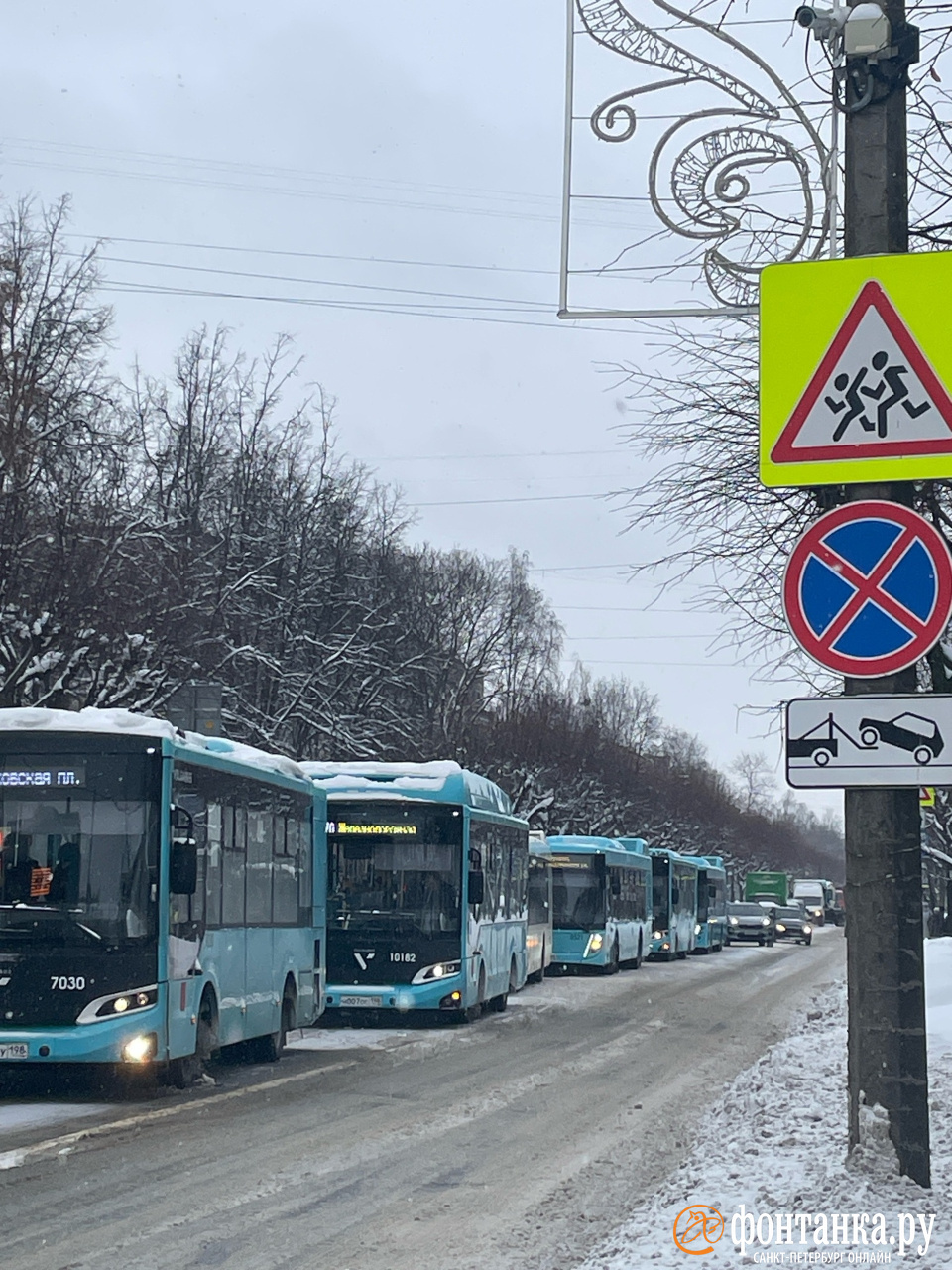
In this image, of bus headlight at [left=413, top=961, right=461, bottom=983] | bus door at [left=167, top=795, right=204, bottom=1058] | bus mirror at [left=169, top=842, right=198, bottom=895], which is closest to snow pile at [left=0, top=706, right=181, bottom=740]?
bus door at [left=167, top=795, right=204, bottom=1058]

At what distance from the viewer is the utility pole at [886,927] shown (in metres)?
7.14

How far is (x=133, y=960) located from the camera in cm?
1405

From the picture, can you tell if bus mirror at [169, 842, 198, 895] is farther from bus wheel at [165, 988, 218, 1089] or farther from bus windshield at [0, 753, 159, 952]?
bus wheel at [165, 988, 218, 1089]

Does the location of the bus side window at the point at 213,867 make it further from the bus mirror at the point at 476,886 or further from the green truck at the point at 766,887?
the green truck at the point at 766,887

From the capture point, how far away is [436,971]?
74.3 ft

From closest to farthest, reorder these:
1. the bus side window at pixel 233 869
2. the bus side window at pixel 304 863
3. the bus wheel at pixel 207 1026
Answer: the bus wheel at pixel 207 1026 < the bus side window at pixel 233 869 < the bus side window at pixel 304 863

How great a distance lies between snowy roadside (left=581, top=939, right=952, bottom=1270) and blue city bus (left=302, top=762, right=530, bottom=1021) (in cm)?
1011

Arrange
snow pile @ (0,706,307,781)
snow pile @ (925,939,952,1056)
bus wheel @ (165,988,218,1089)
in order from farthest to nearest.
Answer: snow pile @ (925,939,952,1056) < bus wheel @ (165,988,218,1089) < snow pile @ (0,706,307,781)

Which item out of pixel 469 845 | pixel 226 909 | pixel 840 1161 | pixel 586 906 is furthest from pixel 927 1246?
pixel 586 906

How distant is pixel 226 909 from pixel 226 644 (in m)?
25.0

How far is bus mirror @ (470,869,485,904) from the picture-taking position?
23.4 m

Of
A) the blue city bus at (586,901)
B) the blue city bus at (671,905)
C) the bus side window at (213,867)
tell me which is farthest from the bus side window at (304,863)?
the blue city bus at (671,905)

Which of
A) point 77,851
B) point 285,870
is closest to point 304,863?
point 285,870

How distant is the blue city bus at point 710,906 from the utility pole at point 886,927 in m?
51.2
